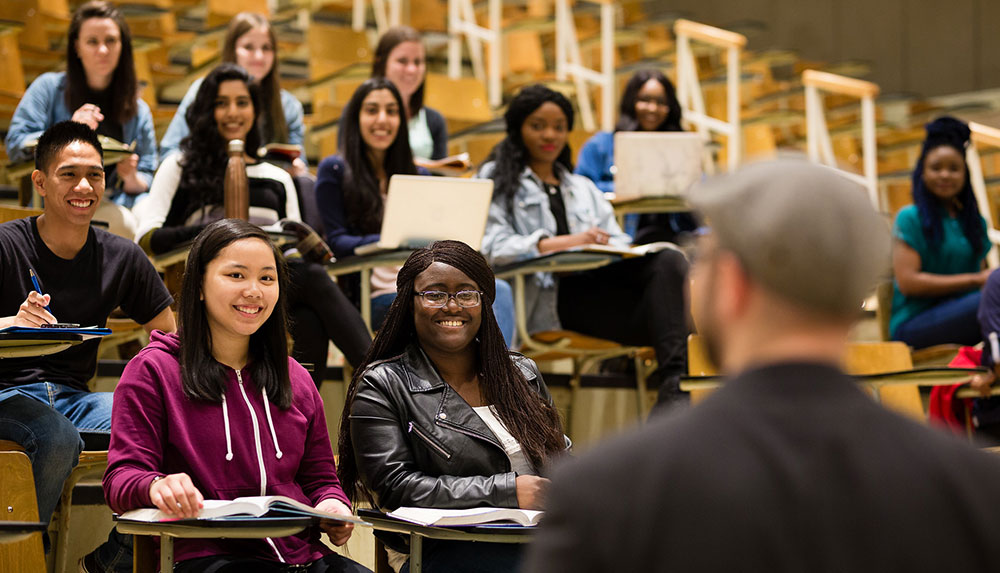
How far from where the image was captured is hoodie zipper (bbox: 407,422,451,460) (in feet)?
7.00

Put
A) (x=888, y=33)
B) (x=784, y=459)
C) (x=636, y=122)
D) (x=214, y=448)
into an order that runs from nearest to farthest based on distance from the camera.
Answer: (x=784, y=459) → (x=214, y=448) → (x=636, y=122) → (x=888, y=33)

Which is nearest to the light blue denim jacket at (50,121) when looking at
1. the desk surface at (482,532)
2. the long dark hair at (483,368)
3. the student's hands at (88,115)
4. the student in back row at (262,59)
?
the student's hands at (88,115)

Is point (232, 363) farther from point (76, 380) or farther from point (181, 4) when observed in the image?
point (181, 4)

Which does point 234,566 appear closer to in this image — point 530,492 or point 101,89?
point 530,492

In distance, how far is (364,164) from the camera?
141 inches

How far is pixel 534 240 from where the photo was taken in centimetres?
354

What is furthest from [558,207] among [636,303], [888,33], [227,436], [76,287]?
[888,33]

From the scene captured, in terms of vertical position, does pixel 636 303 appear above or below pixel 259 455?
above

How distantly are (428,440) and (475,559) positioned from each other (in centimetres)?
22

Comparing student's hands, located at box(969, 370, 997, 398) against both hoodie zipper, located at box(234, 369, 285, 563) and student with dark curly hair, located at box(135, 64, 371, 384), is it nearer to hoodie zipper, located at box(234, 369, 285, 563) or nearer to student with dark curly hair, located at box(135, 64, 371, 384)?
Result: student with dark curly hair, located at box(135, 64, 371, 384)

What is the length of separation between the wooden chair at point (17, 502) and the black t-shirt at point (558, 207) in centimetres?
192

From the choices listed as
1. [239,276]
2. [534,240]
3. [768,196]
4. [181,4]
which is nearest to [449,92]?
[181,4]

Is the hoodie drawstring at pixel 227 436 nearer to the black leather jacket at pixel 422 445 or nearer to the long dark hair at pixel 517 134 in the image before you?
the black leather jacket at pixel 422 445

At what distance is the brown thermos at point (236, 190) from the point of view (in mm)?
3117
